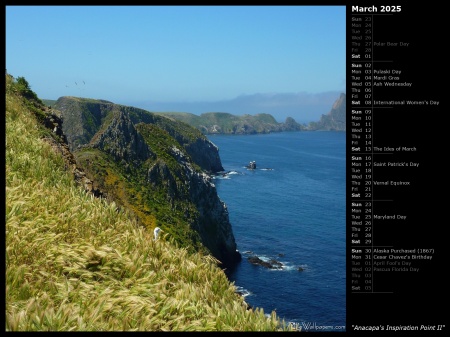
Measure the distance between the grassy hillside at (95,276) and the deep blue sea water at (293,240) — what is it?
103 feet

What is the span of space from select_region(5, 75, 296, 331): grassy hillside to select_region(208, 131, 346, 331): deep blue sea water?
1240 inches

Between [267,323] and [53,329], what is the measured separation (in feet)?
8.86

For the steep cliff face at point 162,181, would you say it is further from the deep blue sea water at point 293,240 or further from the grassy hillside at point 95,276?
the grassy hillside at point 95,276

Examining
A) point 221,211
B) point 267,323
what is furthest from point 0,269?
point 221,211

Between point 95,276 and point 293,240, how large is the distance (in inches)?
3478

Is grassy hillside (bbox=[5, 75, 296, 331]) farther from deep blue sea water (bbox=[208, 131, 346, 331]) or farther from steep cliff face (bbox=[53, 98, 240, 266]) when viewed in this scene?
steep cliff face (bbox=[53, 98, 240, 266])

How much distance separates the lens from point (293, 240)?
9250 centimetres

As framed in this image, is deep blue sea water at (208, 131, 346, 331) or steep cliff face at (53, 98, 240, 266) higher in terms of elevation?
steep cliff face at (53, 98, 240, 266)

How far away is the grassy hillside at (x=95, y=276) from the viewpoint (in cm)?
556

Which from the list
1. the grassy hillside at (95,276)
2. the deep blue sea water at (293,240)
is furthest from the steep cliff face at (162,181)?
the grassy hillside at (95,276)

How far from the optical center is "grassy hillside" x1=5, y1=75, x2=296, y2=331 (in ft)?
18.2

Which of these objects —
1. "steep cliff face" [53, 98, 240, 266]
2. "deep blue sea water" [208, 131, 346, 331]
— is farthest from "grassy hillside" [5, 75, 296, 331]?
"steep cliff face" [53, 98, 240, 266]
